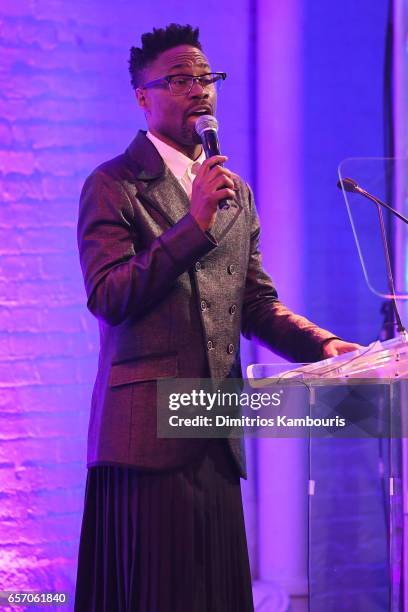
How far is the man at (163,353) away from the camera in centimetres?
173

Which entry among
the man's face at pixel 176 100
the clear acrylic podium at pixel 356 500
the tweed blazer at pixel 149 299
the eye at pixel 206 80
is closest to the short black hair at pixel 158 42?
the man's face at pixel 176 100

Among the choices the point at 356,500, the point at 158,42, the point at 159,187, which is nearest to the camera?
the point at 159,187

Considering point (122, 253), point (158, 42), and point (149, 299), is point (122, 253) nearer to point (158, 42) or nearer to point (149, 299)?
point (149, 299)

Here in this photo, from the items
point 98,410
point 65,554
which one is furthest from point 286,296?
point 98,410

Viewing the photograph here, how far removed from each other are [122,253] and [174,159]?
31cm

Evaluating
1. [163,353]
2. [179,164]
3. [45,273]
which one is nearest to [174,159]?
[179,164]

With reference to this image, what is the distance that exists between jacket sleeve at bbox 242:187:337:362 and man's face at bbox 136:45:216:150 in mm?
288

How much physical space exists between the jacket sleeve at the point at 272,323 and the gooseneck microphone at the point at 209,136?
0.40 metres

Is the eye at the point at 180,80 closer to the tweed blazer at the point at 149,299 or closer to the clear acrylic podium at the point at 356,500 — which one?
the tweed blazer at the point at 149,299

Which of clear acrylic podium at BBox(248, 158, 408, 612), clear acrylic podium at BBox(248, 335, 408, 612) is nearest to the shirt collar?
clear acrylic podium at BBox(248, 158, 408, 612)

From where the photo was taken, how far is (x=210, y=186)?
1644mm

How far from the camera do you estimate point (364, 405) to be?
221 cm

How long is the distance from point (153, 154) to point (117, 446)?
2.15 feet

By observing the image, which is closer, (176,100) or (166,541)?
(166,541)
